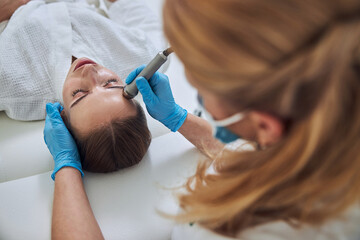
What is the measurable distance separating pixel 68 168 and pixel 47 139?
0.18 meters

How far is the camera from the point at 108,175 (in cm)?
120

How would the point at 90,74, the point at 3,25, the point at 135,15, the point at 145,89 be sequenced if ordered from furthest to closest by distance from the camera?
the point at 135,15
the point at 3,25
the point at 90,74
the point at 145,89

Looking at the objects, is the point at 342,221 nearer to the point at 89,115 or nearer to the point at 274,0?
the point at 274,0

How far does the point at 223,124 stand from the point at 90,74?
2.62 feet

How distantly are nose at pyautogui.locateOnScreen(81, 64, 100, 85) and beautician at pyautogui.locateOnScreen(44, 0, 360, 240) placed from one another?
0.71 meters

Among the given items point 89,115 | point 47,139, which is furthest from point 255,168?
point 47,139

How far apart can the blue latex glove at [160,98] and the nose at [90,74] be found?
6.1 inches

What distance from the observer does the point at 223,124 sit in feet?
2.09

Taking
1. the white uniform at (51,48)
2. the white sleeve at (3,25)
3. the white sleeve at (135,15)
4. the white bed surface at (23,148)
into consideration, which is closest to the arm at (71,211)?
the white bed surface at (23,148)

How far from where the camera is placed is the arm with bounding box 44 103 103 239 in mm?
948

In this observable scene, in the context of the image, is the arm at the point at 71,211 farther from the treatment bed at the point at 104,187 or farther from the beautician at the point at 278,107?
the beautician at the point at 278,107

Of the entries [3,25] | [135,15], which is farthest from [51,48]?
[135,15]

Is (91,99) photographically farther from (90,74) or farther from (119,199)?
(119,199)

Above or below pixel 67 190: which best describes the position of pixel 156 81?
above
